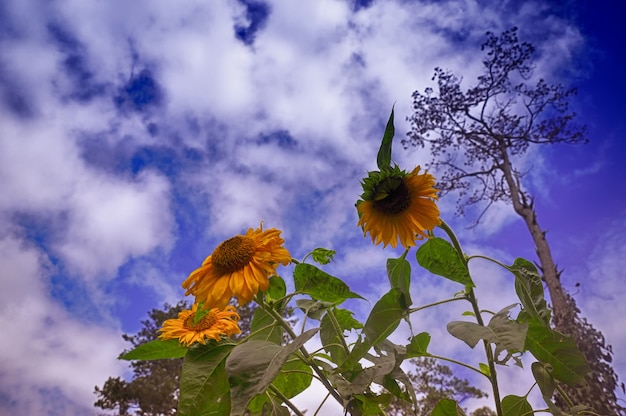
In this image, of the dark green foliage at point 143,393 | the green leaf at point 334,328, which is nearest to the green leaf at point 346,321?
the green leaf at point 334,328

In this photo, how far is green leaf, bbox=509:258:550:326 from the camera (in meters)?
0.50

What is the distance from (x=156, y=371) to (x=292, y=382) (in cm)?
615

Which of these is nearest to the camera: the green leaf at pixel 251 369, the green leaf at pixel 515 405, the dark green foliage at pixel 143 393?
the green leaf at pixel 251 369

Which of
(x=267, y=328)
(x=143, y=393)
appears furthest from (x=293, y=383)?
(x=143, y=393)

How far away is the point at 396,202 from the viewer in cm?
55

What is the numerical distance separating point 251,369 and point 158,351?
0.18 meters

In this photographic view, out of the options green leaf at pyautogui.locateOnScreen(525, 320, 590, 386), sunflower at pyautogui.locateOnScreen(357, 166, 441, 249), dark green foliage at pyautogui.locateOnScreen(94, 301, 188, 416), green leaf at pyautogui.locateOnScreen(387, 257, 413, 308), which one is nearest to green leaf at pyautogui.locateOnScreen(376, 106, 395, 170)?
sunflower at pyautogui.locateOnScreen(357, 166, 441, 249)

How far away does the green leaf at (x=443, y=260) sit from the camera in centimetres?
50

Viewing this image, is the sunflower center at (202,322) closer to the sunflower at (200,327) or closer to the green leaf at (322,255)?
the sunflower at (200,327)

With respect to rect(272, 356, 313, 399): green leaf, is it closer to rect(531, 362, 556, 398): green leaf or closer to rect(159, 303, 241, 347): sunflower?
rect(159, 303, 241, 347): sunflower

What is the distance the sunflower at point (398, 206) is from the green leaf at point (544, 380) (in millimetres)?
181

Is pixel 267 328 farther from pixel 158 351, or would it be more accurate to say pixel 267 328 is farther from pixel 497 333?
pixel 497 333

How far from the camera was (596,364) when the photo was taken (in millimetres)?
4074

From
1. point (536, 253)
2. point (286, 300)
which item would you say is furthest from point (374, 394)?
point (536, 253)
